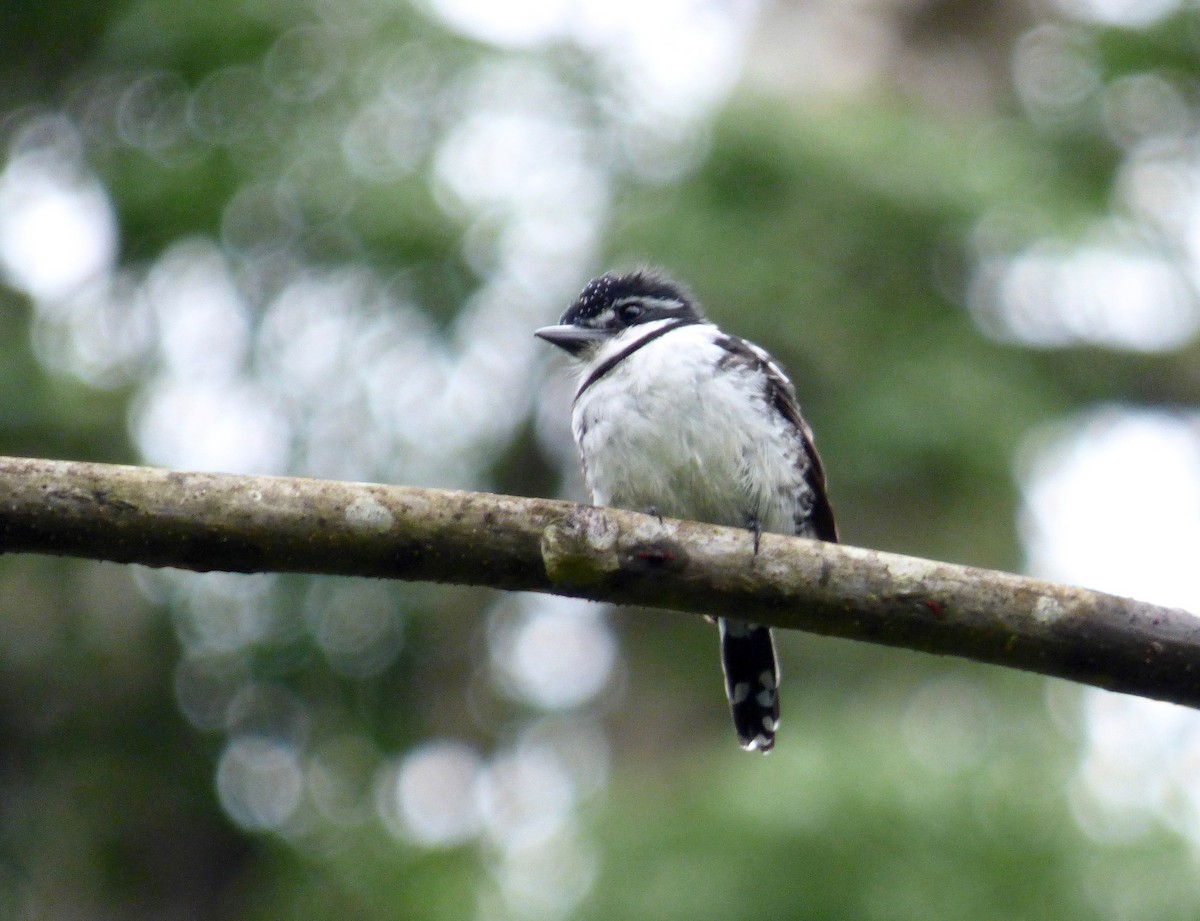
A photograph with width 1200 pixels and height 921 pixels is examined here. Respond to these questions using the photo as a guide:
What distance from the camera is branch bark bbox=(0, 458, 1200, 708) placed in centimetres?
292

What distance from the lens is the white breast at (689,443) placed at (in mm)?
4172

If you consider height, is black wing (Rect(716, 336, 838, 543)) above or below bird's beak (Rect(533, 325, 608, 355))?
below

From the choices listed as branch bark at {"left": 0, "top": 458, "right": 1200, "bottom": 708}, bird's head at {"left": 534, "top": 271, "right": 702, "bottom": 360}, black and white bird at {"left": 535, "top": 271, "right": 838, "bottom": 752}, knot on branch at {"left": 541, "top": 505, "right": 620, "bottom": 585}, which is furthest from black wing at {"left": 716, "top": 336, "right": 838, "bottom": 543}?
knot on branch at {"left": 541, "top": 505, "right": 620, "bottom": 585}

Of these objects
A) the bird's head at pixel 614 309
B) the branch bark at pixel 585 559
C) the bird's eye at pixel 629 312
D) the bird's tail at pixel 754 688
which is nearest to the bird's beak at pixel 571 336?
the bird's head at pixel 614 309

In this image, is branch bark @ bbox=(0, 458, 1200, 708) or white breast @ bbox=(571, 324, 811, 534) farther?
white breast @ bbox=(571, 324, 811, 534)

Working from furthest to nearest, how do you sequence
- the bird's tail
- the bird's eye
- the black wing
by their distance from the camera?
the bird's eye < the bird's tail < the black wing

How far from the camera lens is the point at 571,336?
4926 millimetres

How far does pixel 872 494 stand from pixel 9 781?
430cm

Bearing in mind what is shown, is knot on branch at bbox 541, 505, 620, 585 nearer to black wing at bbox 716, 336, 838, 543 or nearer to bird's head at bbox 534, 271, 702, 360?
black wing at bbox 716, 336, 838, 543

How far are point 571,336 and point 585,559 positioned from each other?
6.56ft

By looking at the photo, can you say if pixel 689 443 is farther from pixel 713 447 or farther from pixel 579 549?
pixel 579 549

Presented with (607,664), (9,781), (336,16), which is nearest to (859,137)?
(336,16)

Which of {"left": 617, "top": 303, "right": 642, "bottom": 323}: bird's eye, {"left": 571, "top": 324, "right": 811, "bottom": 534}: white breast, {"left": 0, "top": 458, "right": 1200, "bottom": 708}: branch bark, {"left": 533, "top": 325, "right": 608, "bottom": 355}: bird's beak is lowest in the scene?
{"left": 0, "top": 458, "right": 1200, "bottom": 708}: branch bark

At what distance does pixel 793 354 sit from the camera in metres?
6.83
